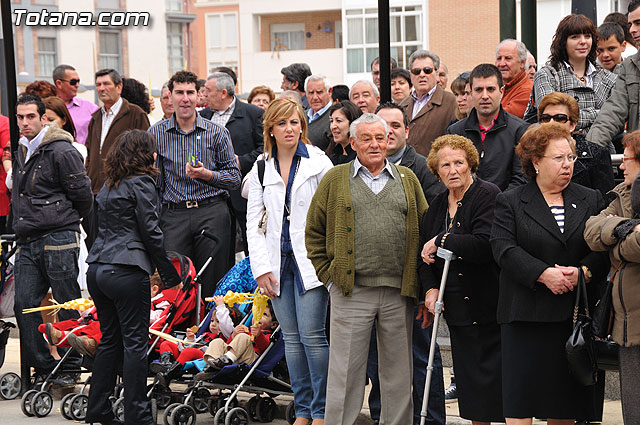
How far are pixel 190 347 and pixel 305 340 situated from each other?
1.26 metres

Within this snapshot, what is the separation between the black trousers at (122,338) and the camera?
750cm

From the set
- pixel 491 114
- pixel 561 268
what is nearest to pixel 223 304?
pixel 491 114

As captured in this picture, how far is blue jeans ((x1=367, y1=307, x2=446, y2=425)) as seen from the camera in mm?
6984

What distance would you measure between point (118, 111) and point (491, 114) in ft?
15.8

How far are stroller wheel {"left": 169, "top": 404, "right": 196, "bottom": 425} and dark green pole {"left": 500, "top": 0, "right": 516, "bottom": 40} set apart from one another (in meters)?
4.62

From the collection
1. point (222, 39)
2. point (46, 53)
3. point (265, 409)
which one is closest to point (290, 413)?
point (265, 409)

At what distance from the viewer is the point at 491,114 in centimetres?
745

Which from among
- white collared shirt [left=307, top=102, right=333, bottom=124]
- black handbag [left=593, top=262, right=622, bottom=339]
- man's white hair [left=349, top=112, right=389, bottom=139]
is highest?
white collared shirt [left=307, top=102, right=333, bottom=124]

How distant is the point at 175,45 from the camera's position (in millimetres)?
63188

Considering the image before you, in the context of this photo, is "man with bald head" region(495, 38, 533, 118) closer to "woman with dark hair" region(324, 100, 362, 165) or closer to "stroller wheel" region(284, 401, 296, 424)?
"woman with dark hair" region(324, 100, 362, 165)

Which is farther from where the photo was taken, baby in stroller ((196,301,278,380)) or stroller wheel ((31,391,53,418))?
stroller wheel ((31,391,53,418))

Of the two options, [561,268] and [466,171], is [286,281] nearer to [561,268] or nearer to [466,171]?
[466,171]

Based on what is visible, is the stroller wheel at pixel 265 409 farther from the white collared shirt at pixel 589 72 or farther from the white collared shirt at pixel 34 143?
the white collared shirt at pixel 589 72

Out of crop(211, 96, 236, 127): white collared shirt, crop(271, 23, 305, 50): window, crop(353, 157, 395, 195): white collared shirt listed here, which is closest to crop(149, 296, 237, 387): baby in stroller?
crop(353, 157, 395, 195): white collared shirt
